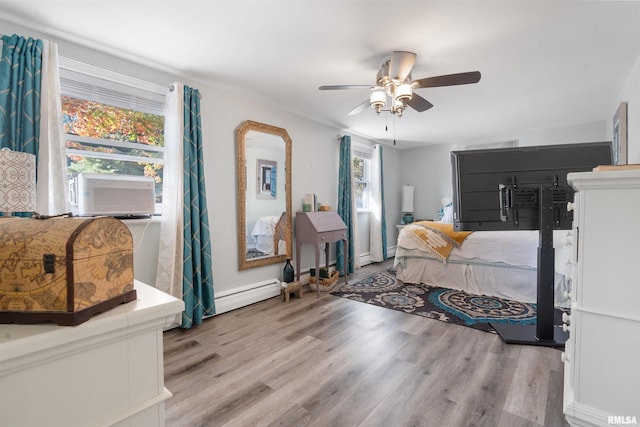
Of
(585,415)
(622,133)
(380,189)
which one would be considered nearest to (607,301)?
(585,415)

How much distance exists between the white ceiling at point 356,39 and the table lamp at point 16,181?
1.18 meters

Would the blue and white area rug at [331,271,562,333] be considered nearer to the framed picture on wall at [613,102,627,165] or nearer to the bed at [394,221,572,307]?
the bed at [394,221,572,307]

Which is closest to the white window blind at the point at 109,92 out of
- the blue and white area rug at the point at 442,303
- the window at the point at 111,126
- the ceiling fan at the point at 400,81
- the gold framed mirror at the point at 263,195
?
the window at the point at 111,126

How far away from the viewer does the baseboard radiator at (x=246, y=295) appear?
2855 millimetres

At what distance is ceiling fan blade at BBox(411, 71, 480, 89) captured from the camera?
1.95 meters

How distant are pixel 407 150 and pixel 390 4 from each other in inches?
184

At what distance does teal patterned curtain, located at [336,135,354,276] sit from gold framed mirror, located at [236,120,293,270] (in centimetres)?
93

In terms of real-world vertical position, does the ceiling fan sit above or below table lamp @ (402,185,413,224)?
above

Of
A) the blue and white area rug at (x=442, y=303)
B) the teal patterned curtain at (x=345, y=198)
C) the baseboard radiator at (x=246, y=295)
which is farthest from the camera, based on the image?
the teal patterned curtain at (x=345, y=198)

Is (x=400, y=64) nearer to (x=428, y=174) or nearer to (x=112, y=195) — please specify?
(x=112, y=195)

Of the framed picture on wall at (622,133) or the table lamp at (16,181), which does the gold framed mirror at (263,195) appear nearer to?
the table lamp at (16,181)

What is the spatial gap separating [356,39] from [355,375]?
88.3 inches

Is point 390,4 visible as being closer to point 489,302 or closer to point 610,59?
point 610,59

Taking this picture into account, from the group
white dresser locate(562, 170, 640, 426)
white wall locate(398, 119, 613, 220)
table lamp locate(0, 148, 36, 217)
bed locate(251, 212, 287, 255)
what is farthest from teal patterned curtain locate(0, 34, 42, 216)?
white wall locate(398, 119, 613, 220)
